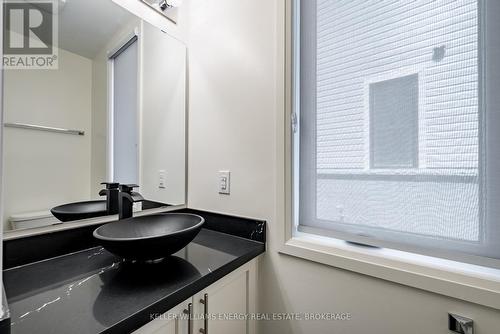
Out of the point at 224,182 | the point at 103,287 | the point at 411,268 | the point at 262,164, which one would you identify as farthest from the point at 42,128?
the point at 411,268

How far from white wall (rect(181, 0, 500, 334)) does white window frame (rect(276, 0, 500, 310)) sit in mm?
18

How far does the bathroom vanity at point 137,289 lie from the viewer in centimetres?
57

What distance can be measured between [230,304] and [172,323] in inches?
11.4

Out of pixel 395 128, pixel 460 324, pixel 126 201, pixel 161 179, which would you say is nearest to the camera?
pixel 460 324

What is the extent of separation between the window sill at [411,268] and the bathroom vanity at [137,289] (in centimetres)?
27

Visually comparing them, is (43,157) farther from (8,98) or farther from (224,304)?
(224,304)

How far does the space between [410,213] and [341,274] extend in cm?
33

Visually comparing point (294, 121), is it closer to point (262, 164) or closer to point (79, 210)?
point (262, 164)

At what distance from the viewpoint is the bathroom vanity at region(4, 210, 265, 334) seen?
1.86 ft

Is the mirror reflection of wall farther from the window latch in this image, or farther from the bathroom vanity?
the window latch

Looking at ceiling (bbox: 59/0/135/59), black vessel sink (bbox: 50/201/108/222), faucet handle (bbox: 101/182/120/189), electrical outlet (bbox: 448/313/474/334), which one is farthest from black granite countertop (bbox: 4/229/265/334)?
ceiling (bbox: 59/0/135/59)

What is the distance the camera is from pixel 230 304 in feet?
3.08

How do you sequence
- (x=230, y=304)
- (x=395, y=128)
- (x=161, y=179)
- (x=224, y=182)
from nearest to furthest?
1. (x=395, y=128)
2. (x=230, y=304)
3. (x=224, y=182)
4. (x=161, y=179)

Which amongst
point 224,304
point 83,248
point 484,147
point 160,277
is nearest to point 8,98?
point 83,248
